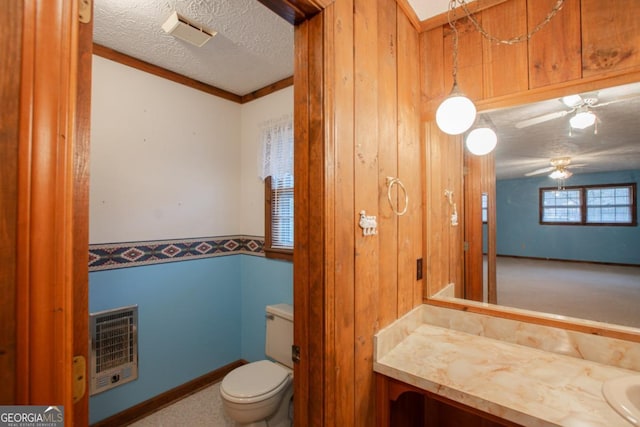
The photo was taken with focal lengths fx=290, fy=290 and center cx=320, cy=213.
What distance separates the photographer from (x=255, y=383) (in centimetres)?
182

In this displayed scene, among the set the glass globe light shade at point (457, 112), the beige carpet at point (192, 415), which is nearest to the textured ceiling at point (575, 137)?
the glass globe light shade at point (457, 112)

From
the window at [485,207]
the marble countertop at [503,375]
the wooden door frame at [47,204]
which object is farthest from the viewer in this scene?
the window at [485,207]

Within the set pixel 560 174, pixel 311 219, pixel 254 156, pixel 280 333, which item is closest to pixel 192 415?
pixel 280 333

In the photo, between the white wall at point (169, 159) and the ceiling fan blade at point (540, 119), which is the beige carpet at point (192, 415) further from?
the ceiling fan blade at point (540, 119)

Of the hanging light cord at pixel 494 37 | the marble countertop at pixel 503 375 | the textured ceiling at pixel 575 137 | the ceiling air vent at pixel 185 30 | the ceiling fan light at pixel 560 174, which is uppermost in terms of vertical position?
the ceiling air vent at pixel 185 30

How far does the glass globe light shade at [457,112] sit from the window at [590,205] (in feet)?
3.48

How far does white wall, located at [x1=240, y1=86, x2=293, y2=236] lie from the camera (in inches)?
101

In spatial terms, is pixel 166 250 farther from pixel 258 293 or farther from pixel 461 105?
pixel 461 105

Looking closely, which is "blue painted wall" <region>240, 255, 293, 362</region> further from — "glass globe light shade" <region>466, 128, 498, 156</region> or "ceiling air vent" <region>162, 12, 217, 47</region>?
"ceiling air vent" <region>162, 12, 217, 47</region>

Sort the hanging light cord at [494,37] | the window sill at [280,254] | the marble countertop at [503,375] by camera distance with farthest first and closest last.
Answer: the window sill at [280,254], the hanging light cord at [494,37], the marble countertop at [503,375]

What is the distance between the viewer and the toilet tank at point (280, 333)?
2.11 metres

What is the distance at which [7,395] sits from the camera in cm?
44

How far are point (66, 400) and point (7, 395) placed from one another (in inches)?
3.2

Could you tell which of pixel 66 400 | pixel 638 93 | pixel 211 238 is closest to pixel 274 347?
pixel 211 238
